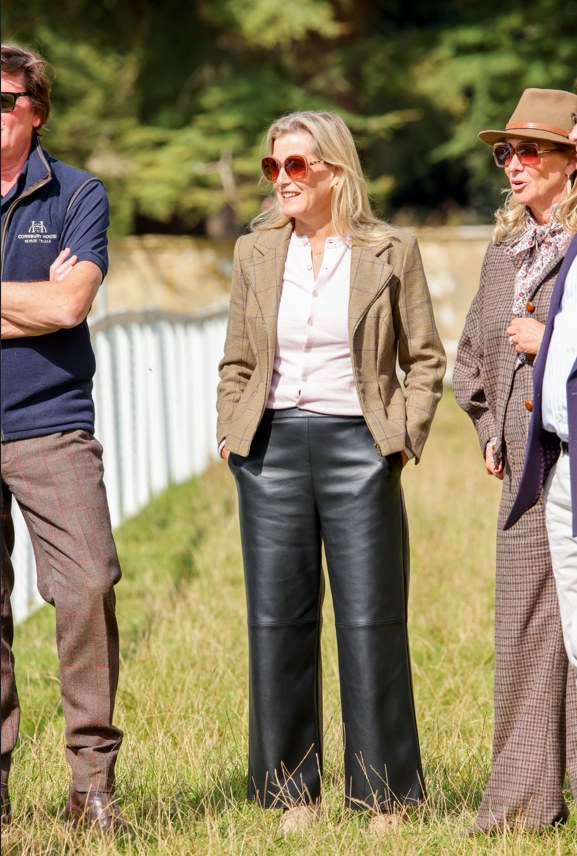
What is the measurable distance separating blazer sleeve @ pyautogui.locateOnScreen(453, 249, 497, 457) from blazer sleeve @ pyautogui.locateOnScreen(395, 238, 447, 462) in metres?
0.14

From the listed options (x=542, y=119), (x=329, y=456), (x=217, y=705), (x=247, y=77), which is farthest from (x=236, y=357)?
(x=247, y=77)

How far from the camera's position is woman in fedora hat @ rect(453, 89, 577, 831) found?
14.0 feet

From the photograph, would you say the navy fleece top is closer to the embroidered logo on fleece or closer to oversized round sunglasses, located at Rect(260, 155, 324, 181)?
the embroidered logo on fleece

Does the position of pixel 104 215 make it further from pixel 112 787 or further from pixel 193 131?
pixel 193 131

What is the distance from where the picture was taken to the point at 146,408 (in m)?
11.2

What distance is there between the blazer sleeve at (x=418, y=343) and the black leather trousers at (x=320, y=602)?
16 centimetres

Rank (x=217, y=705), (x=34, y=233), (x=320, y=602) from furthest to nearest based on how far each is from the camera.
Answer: (x=217, y=705) < (x=320, y=602) < (x=34, y=233)

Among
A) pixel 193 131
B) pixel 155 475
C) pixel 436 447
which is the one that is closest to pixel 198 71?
pixel 193 131

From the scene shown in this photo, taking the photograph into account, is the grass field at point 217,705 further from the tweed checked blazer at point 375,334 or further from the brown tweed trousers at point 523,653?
the tweed checked blazer at point 375,334

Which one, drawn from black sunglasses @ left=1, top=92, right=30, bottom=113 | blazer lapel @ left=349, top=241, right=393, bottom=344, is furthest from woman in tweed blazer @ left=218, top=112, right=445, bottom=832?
black sunglasses @ left=1, top=92, right=30, bottom=113

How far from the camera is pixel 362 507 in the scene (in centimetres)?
436

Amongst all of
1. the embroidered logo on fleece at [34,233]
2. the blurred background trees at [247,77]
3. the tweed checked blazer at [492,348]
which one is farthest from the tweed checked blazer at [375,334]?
the blurred background trees at [247,77]

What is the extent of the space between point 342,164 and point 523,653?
1.61 metres

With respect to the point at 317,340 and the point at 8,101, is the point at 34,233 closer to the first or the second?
the point at 8,101
